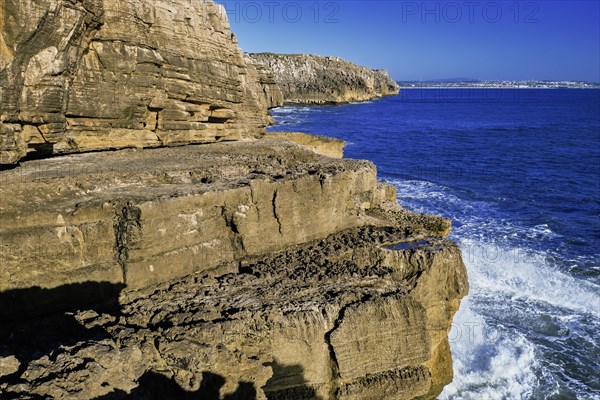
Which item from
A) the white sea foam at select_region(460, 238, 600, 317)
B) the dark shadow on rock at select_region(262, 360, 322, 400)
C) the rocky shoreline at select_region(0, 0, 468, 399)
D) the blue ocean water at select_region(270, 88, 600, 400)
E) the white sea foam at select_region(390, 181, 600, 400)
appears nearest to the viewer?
the rocky shoreline at select_region(0, 0, 468, 399)

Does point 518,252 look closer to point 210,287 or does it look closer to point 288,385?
point 288,385

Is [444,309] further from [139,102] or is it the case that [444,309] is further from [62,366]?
[139,102]

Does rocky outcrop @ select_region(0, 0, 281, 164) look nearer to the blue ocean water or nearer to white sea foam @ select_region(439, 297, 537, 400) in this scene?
white sea foam @ select_region(439, 297, 537, 400)

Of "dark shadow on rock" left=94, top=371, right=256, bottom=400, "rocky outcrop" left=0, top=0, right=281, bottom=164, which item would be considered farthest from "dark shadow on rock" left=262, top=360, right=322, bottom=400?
"rocky outcrop" left=0, top=0, right=281, bottom=164

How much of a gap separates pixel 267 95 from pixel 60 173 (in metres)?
16.0

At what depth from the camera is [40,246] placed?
362 inches

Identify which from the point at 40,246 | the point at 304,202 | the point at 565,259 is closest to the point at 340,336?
the point at 304,202

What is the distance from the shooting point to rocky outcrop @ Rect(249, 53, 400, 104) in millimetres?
118062

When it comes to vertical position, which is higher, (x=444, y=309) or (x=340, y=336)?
(x=340, y=336)

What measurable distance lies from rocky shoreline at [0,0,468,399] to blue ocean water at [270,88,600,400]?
4645 mm

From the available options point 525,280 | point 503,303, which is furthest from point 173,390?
point 525,280

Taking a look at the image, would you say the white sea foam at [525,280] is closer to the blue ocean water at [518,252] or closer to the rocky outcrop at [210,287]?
the blue ocean water at [518,252]

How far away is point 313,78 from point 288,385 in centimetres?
11973

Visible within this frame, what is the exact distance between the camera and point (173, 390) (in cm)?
723
